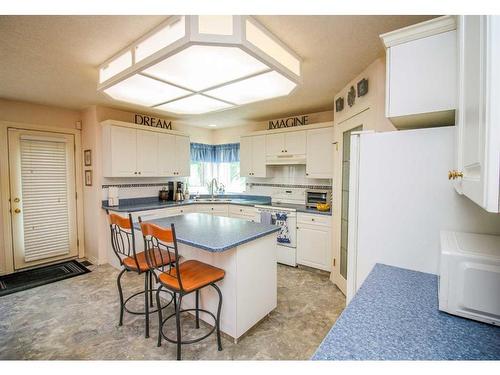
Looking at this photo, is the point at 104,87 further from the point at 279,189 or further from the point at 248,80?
the point at 279,189

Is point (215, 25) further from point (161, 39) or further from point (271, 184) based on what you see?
point (271, 184)

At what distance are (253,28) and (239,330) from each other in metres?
2.22

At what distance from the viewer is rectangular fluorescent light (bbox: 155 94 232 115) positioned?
2.53 m

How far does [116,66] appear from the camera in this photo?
2133 millimetres

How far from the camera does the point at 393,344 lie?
77 centimetres

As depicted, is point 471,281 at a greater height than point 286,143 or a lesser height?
lesser

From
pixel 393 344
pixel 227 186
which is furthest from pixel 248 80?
pixel 227 186

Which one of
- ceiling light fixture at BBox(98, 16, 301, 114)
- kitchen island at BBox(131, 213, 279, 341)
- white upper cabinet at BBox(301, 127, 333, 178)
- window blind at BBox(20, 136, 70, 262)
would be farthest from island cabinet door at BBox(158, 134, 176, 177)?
white upper cabinet at BBox(301, 127, 333, 178)

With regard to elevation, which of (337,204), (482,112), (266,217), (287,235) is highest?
(482,112)

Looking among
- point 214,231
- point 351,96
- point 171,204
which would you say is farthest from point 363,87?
point 171,204

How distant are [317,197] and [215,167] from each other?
269 centimetres

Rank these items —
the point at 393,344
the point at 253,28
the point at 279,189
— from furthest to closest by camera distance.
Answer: the point at 279,189, the point at 253,28, the point at 393,344

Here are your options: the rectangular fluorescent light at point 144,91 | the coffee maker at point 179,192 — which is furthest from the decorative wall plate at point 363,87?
the coffee maker at point 179,192

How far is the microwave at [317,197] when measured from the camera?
144 inches
